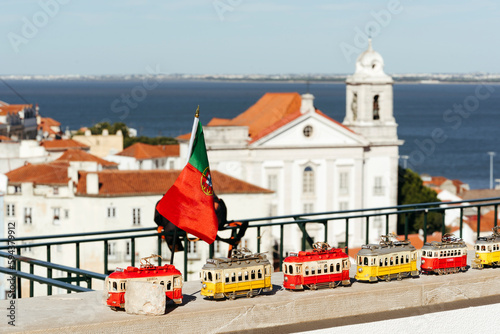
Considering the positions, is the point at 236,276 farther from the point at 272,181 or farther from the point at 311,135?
the point at 311,135

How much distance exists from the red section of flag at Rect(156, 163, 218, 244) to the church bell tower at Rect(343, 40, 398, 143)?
47.9m

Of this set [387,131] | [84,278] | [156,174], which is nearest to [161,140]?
[387,131]

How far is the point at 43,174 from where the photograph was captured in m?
45.6

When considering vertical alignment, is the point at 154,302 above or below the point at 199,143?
below

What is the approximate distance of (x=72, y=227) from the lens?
4194cm

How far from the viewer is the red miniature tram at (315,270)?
5.47 metres

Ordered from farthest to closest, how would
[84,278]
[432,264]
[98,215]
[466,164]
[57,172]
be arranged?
[466,164] < [57,172] < [98,215] < [84,278] < [432,264]

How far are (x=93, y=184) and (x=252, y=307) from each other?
37411 millimetres

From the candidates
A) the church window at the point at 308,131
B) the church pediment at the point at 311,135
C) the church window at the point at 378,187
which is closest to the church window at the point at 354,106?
the church pediment at the point at 311,135

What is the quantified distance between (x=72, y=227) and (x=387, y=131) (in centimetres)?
2047

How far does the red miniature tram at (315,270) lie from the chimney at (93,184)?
1447 inches

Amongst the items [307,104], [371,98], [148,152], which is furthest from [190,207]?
[148,152]

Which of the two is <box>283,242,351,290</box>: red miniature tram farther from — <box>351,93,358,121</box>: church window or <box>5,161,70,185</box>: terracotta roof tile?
<box>351,93,358,121</box>: church window

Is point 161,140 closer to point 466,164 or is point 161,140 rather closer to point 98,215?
point 466,164
